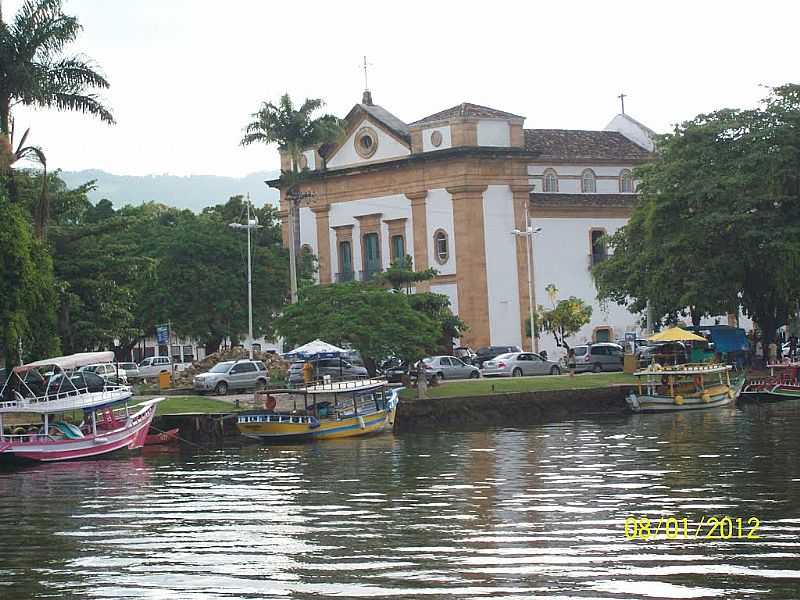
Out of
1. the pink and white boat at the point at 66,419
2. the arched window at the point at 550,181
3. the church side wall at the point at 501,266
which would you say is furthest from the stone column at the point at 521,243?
the pink and white boat at the point at 66,419

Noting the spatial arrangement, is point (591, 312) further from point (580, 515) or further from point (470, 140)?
point (580, 515)

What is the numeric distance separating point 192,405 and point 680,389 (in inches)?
729

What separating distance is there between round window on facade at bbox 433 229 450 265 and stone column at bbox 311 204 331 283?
8.02 m

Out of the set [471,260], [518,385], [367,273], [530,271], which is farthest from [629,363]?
[367,273]

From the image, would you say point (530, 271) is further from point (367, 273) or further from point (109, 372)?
point (109, 372)

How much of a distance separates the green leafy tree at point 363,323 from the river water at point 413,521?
1183 centimetres

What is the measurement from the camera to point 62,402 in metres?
40.2

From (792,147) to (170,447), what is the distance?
28.5 m

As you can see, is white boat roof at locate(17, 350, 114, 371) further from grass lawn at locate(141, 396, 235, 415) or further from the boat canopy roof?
grass lawn at locate(141, 396, 235, 415)

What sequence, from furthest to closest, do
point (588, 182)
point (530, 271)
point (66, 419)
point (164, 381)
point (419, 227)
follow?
point (588, 182) < point (419, 227) < point (530, 271) < point (164, 381) < point (66, 419)

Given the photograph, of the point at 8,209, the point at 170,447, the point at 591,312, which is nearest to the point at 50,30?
the point at 8,209

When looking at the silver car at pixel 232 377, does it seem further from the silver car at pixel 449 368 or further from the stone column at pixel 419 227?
the stone column at pixel 419 227

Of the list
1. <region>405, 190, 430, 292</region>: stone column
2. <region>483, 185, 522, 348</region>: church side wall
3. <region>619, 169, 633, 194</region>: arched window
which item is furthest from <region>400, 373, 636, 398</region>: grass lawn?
<region>619, 169, 633, 194</region>: arched window

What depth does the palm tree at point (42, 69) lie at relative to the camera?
1719 inches
